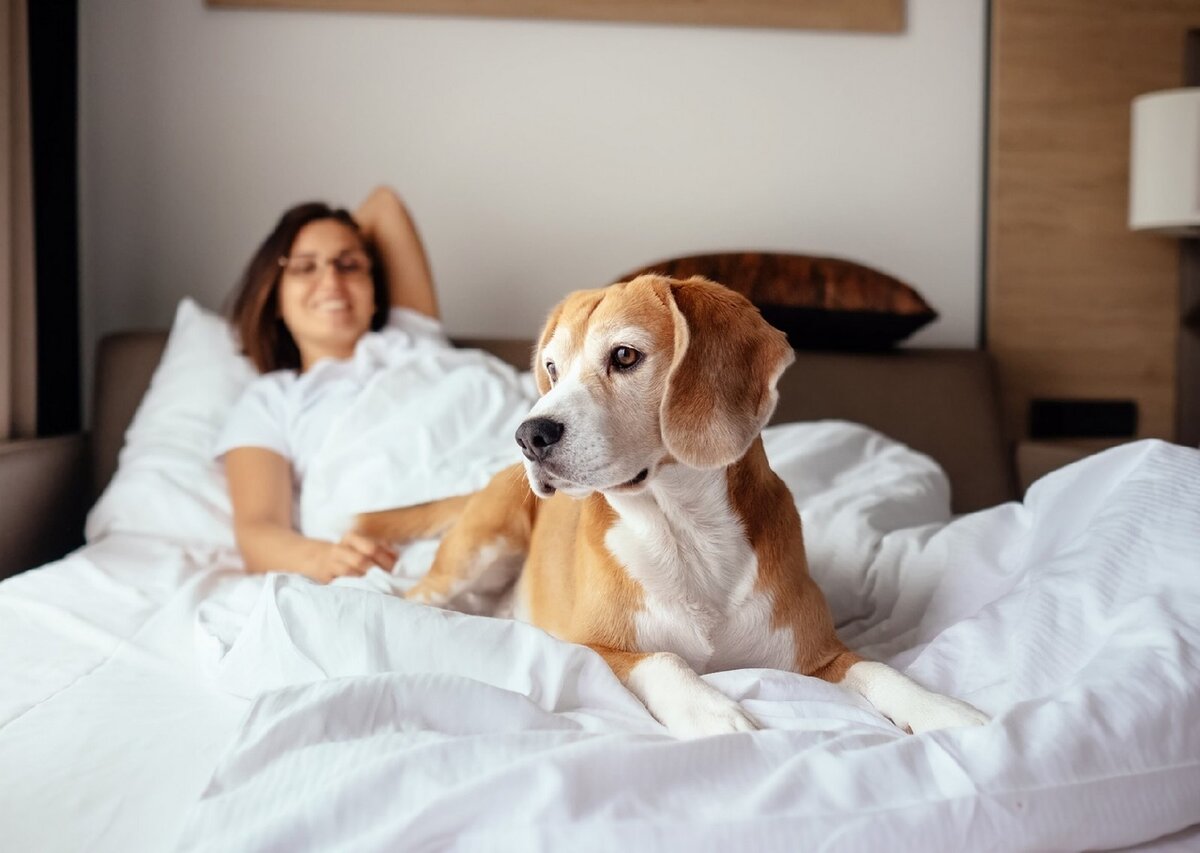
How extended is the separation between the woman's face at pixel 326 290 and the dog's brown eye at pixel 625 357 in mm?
1308

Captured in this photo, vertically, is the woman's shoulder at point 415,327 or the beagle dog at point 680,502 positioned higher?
the woman's shoulder at point 415,327

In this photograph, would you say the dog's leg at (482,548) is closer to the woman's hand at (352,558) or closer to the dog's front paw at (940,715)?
the woman's hand at (352,558)

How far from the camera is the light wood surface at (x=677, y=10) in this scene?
275 centimetres

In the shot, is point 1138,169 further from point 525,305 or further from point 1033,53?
point 525,305

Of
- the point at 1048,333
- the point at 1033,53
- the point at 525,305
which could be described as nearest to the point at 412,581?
the point at 525,305

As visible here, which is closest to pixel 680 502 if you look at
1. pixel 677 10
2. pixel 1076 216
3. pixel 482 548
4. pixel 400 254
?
pixel 482 548

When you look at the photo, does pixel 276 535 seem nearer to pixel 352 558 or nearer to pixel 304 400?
pixel 352 558

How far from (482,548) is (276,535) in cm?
54

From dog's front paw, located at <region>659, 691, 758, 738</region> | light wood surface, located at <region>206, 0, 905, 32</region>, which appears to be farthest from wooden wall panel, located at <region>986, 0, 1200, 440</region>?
dog's front paw, located at <region>659, 691, 758, 738</region>

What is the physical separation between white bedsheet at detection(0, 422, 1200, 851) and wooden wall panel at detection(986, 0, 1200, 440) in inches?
63.5

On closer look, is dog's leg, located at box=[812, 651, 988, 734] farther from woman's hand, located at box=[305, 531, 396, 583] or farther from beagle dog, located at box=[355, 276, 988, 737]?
woman's hand, located at box=[305, 531, 396, 583]

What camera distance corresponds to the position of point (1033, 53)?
116 inches

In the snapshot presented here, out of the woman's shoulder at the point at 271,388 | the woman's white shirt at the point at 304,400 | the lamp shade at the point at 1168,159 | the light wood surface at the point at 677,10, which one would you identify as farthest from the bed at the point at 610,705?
the light wood surface at the point at 677,10

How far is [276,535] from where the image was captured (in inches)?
74.5
